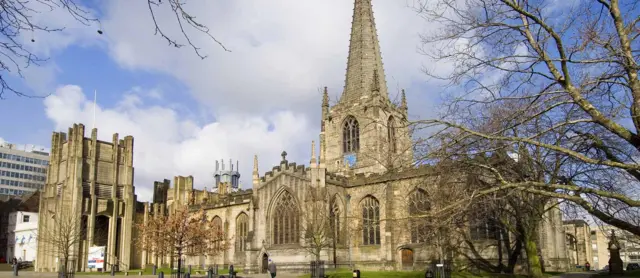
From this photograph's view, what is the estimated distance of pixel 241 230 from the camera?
173 feet

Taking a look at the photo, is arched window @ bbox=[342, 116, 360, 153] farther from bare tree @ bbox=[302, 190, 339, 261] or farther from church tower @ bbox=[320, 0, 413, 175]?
bare tree @ bbox=[302, 190, 339, 261]

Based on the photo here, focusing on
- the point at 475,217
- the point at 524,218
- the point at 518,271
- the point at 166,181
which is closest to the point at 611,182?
the point at 475,217

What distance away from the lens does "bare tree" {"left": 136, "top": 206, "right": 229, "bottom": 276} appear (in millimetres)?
36688

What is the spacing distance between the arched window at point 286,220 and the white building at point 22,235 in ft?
116

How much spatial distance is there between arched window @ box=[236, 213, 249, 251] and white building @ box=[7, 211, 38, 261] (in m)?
28.0

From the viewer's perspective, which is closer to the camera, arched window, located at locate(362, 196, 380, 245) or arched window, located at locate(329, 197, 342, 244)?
arched window, located at locate(329, 197, 342, 244)

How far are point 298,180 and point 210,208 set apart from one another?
15798 millimetres

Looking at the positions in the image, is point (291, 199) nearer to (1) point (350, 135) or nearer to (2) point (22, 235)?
(1) point (350, 135)

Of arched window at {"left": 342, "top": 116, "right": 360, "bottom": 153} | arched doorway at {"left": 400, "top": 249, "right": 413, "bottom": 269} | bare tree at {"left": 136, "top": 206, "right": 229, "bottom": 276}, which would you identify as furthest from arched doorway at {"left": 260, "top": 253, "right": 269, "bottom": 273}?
arched window at {"left": 342, "top": 116, "right": 360, "bottom": 153}

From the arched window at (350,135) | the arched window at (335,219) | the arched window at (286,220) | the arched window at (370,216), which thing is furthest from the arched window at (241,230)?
the arched window at (370,216)

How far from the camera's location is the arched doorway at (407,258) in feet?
133

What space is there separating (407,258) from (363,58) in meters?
24.6

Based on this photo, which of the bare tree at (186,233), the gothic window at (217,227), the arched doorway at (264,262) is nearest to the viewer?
the bare tree at (186,233)

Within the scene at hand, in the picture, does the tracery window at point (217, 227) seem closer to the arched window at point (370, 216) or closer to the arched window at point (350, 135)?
the arched window at point (370, 216)
